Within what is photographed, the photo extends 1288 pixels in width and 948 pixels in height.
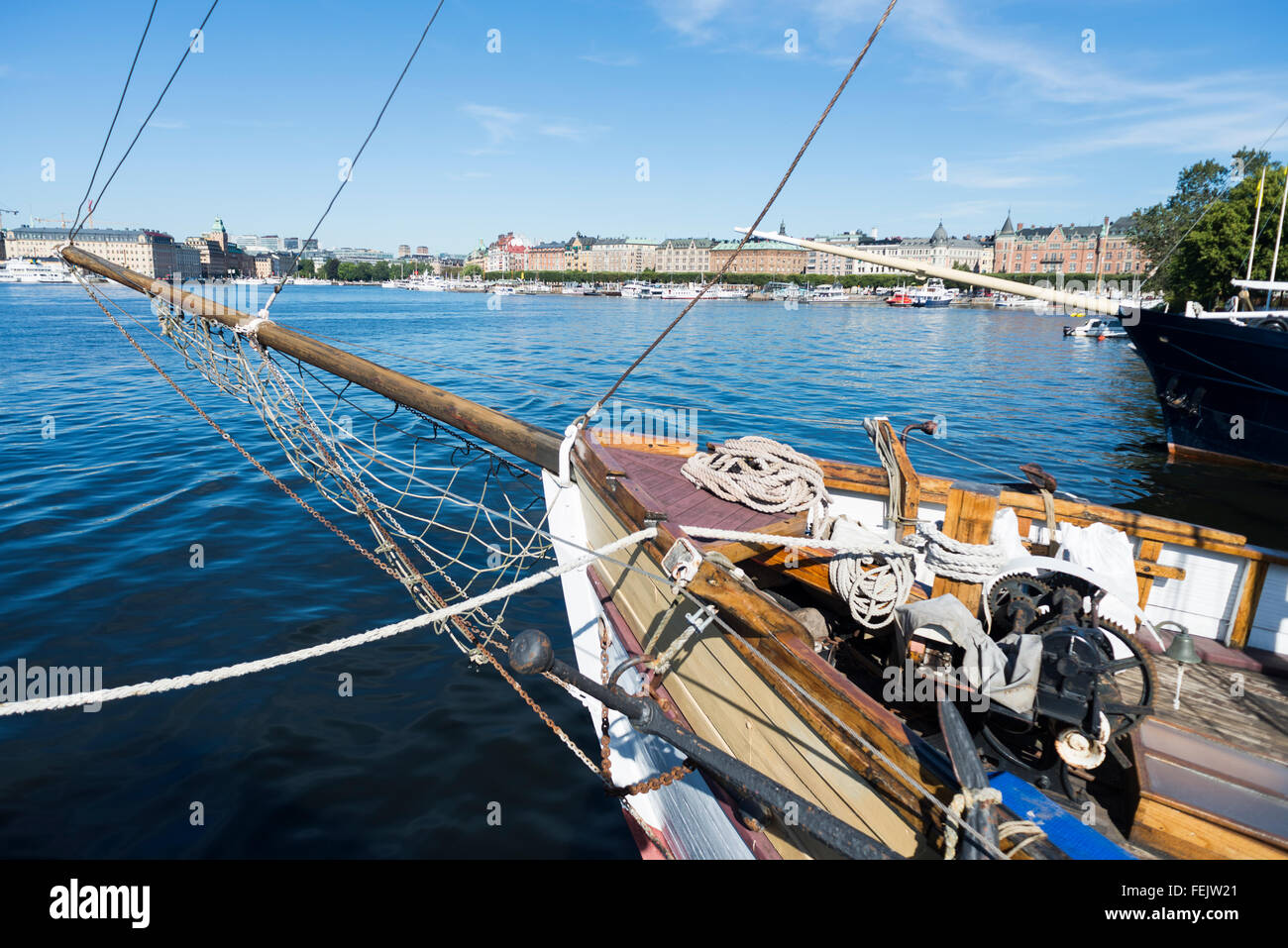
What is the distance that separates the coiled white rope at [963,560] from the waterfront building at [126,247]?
7558 inches

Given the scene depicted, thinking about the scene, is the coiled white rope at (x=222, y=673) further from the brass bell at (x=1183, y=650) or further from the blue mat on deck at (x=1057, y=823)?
the brass bell at (x=1183, y=650)

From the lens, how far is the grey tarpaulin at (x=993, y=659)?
329 cm

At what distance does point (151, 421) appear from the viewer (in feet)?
59.2

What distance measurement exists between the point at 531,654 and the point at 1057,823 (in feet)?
7.25

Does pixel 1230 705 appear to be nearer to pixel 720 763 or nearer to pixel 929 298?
pixel 720 763

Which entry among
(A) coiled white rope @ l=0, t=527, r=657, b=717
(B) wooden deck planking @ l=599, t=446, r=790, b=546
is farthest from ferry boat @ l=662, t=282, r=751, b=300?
(A) coiled white rope @ l=0, t=527, r=657, b=717

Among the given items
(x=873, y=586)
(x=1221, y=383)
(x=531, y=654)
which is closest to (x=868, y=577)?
(x=873, y=586)

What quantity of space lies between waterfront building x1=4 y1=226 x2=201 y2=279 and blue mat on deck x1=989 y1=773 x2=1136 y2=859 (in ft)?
633

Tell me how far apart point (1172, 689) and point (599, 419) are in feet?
42.1

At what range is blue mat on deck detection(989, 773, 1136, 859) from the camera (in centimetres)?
236

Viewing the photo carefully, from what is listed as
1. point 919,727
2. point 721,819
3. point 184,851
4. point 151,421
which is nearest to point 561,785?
point 721,819

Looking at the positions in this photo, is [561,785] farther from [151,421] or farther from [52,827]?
[151,421]

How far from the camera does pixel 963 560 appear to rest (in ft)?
13.8

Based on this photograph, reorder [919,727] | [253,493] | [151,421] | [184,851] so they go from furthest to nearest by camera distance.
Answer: [151,421] < [253,493] < [184,851] < [919,727]
